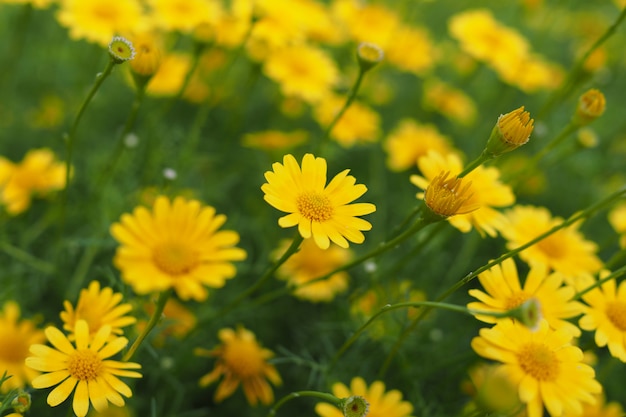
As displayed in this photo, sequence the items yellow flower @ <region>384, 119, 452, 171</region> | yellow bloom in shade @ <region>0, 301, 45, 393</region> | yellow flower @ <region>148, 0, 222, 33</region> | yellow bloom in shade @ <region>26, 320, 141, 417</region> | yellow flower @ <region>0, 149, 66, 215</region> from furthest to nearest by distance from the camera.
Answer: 1. yellow flower @ <region>384, 119, 452, 171</region>
2. yellow flower @ <region>148, 0, 222, 33</region>
3. yellow flower @ <region>0, 149, 66, 215</region>
4. yellow bloom in shade @ <region>0, 301, 45, 393</region>
5. yellow bloom in shade @ <region>26, 320, 141, 417</region>

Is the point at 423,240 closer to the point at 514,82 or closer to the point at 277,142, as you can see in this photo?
the point at 277,142

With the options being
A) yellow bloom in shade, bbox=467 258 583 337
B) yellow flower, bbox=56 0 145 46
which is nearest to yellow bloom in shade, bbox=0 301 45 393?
yellow flower, bbox=56 0 145 46

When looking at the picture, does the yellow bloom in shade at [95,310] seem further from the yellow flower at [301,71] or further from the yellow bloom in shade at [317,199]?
the yellow flower at [301,71]

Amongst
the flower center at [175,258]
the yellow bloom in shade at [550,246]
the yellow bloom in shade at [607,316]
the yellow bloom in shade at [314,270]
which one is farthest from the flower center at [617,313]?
the flower center at [175,258]

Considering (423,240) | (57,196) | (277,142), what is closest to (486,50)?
(277,142)

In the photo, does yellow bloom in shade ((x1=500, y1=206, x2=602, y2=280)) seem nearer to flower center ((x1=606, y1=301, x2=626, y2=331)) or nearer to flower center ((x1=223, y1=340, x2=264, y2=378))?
flower center ((x1=606, y1=301, x2=626, y2=331))

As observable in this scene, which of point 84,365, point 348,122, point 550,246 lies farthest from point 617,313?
point 348,122
